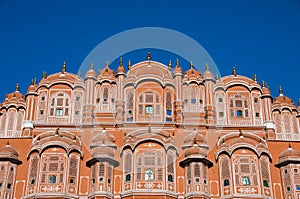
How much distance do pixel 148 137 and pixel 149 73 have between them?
644 cm

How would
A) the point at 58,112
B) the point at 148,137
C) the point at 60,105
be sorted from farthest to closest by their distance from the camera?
the point at 60,105
the point at 58,112
the point at 148,137

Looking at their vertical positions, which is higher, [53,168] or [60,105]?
[60,105]

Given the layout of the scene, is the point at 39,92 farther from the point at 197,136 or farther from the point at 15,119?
the point at 197,136

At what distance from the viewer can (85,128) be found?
1722 inches

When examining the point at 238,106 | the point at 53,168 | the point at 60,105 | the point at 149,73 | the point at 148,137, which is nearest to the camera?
the point at 53,168

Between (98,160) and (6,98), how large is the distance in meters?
10.8

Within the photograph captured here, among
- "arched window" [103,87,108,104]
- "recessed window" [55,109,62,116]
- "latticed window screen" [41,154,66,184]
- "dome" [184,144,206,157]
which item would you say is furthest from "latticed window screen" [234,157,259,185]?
"recessed window" [55,109,62,116]

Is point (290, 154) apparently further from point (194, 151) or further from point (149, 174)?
point (149, 174)

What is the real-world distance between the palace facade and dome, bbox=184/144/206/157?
0.24 ft

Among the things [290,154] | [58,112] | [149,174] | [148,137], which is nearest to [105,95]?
[58,112]

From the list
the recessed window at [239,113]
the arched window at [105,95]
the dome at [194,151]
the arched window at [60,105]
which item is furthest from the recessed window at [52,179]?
the recessed window at [239,113]

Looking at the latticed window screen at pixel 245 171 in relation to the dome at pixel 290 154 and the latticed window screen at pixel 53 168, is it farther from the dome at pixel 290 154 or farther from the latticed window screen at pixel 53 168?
the latticed window screen at pixel 53 168

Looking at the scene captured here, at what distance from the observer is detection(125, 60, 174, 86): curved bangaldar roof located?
46.0 metres

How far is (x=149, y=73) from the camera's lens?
152 feet
